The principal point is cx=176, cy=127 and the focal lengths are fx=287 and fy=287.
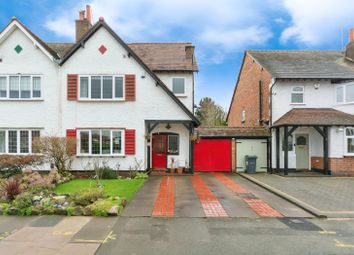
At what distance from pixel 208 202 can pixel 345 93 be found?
13835mm

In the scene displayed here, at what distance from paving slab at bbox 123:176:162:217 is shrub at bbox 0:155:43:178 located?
6484mm

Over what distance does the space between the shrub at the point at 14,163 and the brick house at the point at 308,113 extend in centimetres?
1446

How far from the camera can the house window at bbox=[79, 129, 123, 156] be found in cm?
1655

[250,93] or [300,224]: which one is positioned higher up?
[250,93]

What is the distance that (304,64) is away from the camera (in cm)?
2012

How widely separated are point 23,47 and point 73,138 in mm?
6155

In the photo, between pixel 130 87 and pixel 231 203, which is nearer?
pixel 231 203

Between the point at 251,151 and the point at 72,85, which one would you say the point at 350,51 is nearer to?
the point at 251,151

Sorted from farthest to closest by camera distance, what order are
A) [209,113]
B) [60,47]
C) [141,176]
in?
[209,113], [60,47], [141,176]

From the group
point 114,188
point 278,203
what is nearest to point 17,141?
point 114,188

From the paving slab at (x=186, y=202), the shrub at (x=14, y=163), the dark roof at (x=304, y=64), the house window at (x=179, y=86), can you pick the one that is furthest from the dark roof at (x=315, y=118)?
the shrub at (x=14, y=163)

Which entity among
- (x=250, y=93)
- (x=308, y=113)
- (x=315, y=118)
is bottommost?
(x=315, y=118)

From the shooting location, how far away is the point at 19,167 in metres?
15.4

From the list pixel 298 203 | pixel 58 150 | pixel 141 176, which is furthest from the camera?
pixel 141 176
